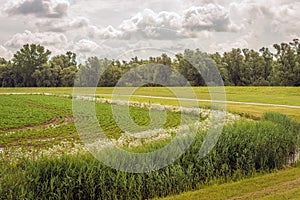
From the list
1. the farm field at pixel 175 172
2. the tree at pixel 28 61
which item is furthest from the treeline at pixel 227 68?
the farm field at pixel 175 172

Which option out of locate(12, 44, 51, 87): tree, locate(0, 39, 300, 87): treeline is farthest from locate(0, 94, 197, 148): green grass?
locate(12, 44, 51, 87): tree

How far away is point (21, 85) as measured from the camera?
→ 7275 cm

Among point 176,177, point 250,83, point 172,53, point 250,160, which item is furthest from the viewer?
point 250,83

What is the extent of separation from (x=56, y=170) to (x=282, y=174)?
222 inches

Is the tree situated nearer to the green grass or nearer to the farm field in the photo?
the green grass

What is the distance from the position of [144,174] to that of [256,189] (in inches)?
98.4

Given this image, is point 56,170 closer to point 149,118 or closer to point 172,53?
point 172,53

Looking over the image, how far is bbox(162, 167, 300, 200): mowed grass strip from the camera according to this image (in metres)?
7.07

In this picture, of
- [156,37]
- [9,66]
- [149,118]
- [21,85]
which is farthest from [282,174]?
[9,66]

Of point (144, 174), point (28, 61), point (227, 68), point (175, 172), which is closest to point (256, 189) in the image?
point (175, 172)

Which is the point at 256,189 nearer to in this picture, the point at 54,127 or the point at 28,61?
the point at 54,127

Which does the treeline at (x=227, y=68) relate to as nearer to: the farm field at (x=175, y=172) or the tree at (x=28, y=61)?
the tree at (x=28, y=61)

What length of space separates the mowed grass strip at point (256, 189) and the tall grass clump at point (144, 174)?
1.50ft

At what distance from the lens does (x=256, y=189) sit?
7535mm
